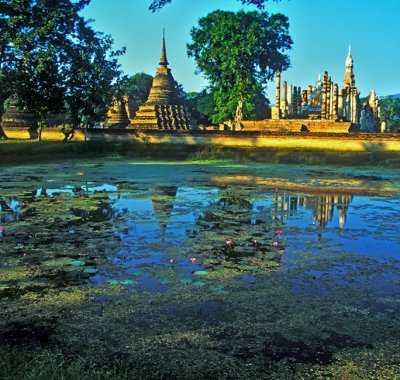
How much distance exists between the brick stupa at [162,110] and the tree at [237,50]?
4.19 m

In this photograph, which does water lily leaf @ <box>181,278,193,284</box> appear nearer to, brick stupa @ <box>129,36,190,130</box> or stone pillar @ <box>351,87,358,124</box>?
brick stupa @ <box>129,36,190,130</box>

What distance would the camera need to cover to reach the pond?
2.96 meters

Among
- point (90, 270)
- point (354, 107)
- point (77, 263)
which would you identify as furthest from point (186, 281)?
point (354, 107)

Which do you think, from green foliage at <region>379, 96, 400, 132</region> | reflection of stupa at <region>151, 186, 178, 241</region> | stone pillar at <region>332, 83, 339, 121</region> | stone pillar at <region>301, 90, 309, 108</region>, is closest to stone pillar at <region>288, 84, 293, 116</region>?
stone pillar at <region>301, 90, 309, 108</region>

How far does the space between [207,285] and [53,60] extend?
18522 mm

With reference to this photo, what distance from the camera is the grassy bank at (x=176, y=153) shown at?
1941cm

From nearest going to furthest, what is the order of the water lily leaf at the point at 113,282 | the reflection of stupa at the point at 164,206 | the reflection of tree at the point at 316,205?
the water lily leaf at the point at 113,282, the reflection of stupa at the point at 164,206, the reflection of tree at the point at 316,205

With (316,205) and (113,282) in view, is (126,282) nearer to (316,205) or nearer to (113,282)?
(113,282)

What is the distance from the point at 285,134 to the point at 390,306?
1983cm

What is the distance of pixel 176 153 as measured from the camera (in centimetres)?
2289

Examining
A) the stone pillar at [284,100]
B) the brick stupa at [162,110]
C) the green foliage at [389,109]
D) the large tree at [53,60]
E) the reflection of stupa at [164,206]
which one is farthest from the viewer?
the green foliage at [389,109]

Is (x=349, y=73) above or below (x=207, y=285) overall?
above

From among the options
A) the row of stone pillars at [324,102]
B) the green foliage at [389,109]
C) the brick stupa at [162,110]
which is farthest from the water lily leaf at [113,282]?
the green foliage at [389,109]

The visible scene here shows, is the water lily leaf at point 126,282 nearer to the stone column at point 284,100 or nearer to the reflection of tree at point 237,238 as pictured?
the reflection of tree at point 237,238
